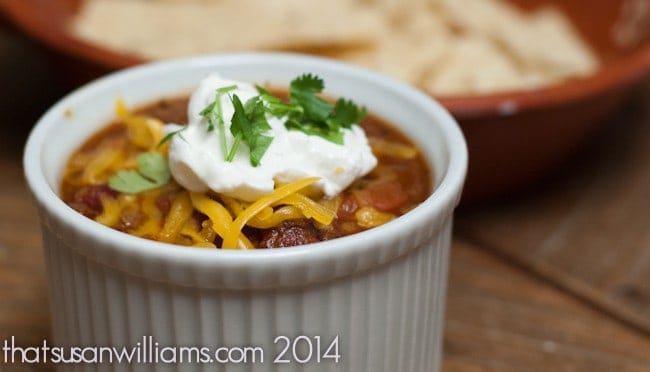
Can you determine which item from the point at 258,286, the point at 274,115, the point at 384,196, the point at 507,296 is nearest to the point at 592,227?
the point at 507,296

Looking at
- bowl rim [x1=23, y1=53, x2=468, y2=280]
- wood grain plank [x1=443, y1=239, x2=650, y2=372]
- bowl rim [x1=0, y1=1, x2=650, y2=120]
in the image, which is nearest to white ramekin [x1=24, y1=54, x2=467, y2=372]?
bowl rim [x1=23, y1=53, x2=468, y2=280]

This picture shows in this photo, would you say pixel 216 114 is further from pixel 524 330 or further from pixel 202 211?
pixel 524 330

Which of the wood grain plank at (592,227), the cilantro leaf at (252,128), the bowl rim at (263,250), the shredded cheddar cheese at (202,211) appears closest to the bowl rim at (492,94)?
the wood grain plank at (592,227)

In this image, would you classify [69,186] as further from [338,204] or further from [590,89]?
[590,89]

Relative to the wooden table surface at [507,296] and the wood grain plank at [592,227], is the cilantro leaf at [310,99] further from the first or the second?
the wood grain plank at [592,227]

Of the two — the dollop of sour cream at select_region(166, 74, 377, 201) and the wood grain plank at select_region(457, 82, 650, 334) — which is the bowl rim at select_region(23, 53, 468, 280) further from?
the wood grain plank at select_region(457, 82, 650, 334)

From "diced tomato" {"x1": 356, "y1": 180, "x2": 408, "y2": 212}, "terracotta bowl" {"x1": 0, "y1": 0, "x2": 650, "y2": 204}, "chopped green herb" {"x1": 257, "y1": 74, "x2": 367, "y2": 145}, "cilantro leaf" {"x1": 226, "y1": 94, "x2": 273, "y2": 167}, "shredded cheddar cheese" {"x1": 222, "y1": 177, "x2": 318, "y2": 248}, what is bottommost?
"shredded cheddar cheese" {"x1": 222, "y1": 177, "x2": 318, "y2": 248}
